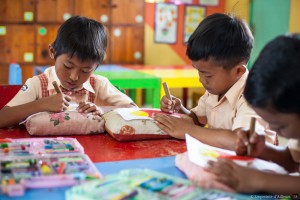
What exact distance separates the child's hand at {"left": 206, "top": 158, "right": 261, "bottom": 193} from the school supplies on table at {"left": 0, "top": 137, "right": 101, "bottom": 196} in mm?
252

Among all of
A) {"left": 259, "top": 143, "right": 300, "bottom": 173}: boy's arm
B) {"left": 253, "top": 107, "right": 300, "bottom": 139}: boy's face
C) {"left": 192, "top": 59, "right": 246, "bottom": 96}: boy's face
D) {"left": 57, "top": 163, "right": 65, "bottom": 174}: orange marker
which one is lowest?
{"left": 259, "top": 143, "right": 300, "bottom": 173}: boy's arm

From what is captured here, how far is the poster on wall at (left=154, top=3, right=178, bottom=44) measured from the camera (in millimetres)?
4945

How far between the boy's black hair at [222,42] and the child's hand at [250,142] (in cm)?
35

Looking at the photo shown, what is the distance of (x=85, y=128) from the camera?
1371 millimetres

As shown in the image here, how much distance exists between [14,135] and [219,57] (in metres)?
0.69

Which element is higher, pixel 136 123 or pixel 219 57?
pixel 219 57

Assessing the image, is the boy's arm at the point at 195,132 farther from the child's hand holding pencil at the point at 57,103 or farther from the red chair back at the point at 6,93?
the red chair back at the point at 6,93

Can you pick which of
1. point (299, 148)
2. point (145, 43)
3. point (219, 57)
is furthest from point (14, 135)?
point (145, 43)

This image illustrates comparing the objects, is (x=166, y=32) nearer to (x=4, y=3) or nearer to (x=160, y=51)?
(x=160, y=51)

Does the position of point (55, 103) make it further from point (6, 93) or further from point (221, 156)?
point (221, 156)

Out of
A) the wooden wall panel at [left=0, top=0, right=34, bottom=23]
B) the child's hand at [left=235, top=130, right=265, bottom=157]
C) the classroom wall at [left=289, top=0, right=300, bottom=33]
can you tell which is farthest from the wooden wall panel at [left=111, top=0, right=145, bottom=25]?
the child's hand at [left=235, top=130, right=265, bottom=157]

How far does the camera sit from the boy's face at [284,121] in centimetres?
85

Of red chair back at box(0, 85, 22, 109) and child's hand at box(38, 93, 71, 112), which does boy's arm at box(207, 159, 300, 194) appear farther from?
red chair back at box(0, 85, 22, 109)

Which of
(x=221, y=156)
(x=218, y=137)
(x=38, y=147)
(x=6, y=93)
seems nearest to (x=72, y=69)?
(x=6, y=93)
